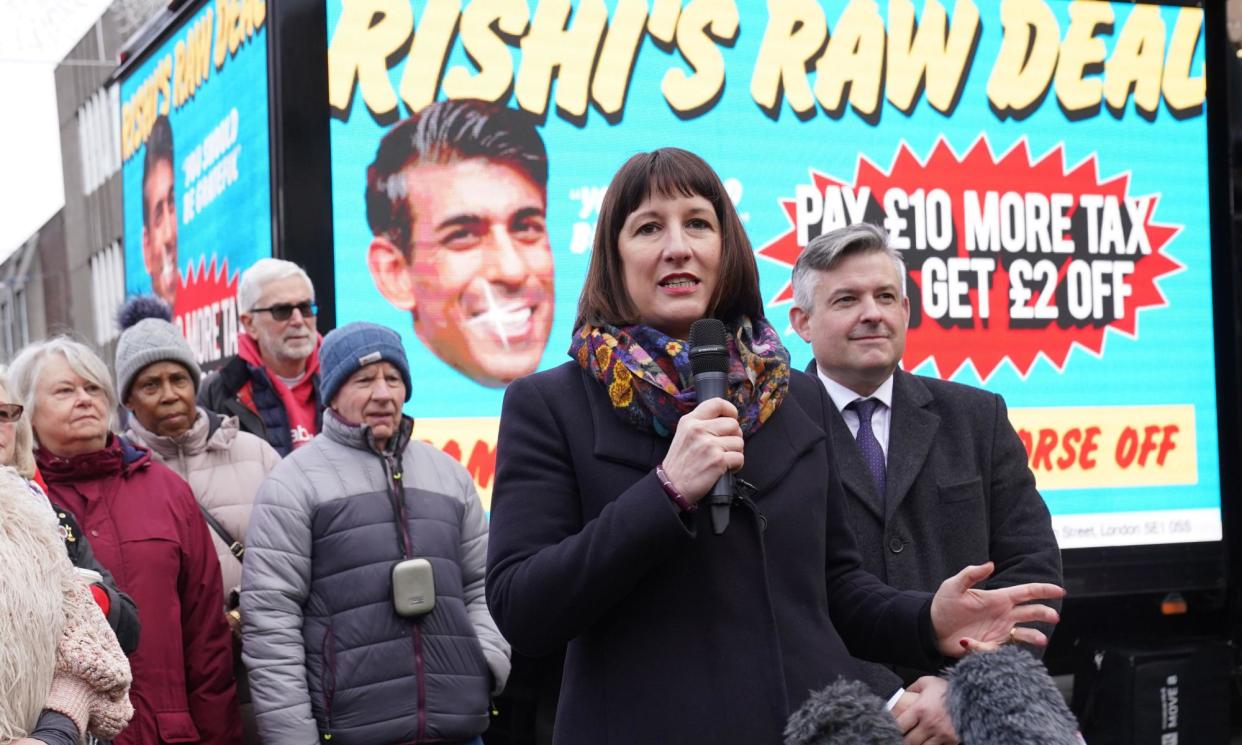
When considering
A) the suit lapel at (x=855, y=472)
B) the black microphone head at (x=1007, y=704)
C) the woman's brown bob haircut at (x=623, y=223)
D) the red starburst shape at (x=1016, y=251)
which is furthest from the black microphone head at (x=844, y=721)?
the red starburst shape at (x=1016, y=251)

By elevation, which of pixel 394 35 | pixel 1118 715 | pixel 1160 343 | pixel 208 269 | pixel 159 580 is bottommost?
pixel 1118 715

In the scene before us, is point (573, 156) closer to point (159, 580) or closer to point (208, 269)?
point (208, 269)

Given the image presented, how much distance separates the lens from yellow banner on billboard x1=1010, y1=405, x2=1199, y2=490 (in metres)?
5.85

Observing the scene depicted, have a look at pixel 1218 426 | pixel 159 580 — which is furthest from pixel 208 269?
Result: pixel 1218 426

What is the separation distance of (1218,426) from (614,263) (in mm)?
4942

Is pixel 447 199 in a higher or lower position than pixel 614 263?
higher

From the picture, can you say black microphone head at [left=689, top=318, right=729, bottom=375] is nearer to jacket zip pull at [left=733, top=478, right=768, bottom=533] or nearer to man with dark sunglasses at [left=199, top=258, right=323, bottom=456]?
jacket zip pull at [left=733, top=478, right=768, bottom=533]

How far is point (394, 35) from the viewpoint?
4.98 metres

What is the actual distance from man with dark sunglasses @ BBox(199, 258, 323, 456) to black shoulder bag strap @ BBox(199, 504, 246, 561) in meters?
0.46

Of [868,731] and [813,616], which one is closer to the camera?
[868,731]

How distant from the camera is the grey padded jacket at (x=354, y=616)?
386cm

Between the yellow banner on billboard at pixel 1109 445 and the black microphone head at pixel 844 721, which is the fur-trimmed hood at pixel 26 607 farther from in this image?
the yellow banner on billboard at pixel 1109 445

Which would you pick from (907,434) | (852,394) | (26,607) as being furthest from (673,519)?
(852,394)

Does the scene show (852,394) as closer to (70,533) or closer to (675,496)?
(675,496)
